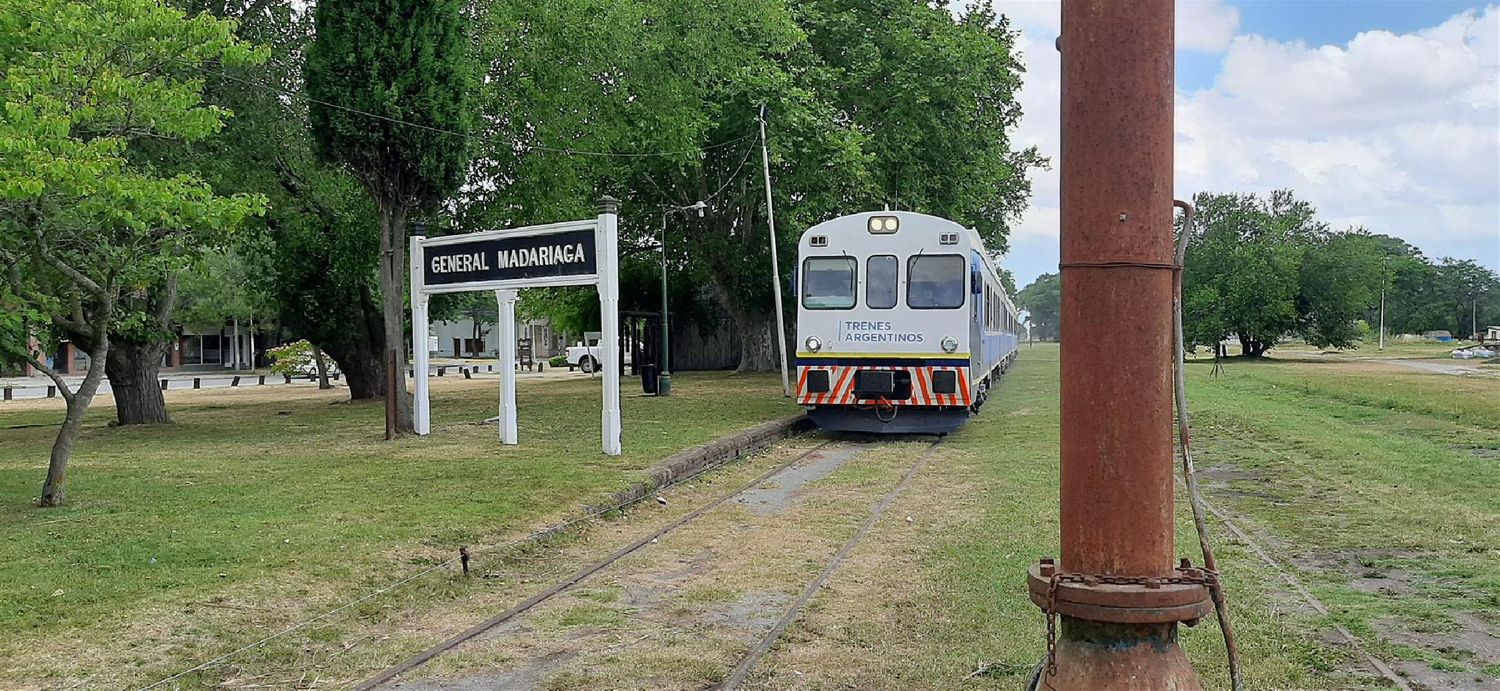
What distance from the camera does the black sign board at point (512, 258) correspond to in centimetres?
1352

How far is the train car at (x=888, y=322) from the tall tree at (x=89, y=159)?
880cm

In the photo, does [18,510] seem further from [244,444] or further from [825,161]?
[825,161]

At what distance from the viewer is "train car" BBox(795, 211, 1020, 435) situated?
53.9 feet

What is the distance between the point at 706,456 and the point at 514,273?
3.41 m

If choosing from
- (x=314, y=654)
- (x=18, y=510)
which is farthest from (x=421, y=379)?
(x=314, y=654)

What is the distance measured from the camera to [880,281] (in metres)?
16.8

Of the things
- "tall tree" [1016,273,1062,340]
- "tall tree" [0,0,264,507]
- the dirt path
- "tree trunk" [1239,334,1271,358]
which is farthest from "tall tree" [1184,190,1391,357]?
"tall tree" [1016,273,1062,340]

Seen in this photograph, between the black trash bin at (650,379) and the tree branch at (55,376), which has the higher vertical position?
the tree branch at (55,376)

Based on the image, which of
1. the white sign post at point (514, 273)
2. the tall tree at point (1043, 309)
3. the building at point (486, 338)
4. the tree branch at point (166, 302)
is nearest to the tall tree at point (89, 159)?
the white sign post at point (514, 273)

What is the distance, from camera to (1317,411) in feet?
68.9

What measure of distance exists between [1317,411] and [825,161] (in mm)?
11329

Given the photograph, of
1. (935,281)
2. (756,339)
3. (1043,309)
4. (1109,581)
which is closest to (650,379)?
(756,339)

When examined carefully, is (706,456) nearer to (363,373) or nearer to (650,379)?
(650,379)

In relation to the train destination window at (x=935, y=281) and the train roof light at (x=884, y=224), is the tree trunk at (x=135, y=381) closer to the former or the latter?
the train roof light at (x=884, y=224)
